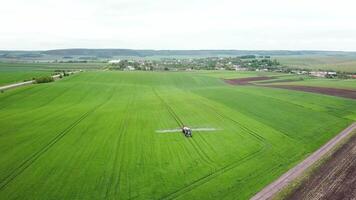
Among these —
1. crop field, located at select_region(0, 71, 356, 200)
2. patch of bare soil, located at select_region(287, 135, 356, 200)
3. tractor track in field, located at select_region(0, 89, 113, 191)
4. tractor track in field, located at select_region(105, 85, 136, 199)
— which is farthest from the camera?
tractor track in field, located at select_region(0, 89, 113, 191)

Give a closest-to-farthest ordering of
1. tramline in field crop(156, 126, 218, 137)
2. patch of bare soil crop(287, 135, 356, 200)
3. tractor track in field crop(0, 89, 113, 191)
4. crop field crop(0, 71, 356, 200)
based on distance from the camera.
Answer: patch of bare soil crop(287, 135, 356, 200) < crop field crop(0, 71, 356, 200) < tractor track in field crop(0, 89, 113, 191) < tramline in field crop(156, 126, 218, 137)

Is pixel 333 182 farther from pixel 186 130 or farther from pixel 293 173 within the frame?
pixel 186 130

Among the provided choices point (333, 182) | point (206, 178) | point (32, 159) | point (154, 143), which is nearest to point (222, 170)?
point (206, 178)

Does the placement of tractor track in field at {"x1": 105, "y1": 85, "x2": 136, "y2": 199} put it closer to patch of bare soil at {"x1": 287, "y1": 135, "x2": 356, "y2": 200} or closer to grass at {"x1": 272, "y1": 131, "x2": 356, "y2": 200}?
grass at {"x1": 272, "y1": 131, "x2": 356, "y2": 200}

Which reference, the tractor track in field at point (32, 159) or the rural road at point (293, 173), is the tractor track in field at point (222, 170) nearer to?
the rural road at point (293, 173)

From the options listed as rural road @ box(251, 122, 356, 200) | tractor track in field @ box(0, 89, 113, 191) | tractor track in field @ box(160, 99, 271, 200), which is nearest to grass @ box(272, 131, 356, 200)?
rural road @ box(251, 122, 356, 200)

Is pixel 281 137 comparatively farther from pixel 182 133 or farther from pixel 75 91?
pixel 75 91

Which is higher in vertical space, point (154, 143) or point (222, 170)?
point (154, 143)
